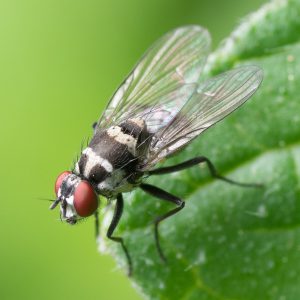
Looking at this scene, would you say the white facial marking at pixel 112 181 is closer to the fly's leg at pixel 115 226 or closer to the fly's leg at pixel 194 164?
the fly's leg at pixel 115 226

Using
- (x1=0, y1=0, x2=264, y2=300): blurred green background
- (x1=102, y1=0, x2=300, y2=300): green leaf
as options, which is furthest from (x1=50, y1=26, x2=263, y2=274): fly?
(x1=0, y1=0, x2=264, y2=300): blurred green background

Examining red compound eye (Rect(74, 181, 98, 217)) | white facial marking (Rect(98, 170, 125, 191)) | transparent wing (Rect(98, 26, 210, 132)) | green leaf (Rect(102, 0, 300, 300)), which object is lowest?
green leaf (Rect(102, 0, 300, 300))

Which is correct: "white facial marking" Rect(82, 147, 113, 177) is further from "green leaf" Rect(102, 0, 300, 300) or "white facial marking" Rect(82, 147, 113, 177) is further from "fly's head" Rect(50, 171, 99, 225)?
"green leaf" Rect(102, 0, 300, 300)

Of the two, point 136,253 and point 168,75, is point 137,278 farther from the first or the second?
point 168,75

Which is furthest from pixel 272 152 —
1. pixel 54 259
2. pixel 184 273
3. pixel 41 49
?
pixel 41 49

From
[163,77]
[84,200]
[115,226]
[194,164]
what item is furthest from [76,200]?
[163,77]

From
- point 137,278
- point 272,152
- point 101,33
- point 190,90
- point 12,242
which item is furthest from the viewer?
point 101,33

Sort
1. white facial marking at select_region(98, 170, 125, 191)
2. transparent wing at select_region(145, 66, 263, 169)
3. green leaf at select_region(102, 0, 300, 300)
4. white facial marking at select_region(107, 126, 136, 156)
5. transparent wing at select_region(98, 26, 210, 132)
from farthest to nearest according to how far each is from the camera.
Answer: transparent wing at select_region(98, 26, 210, 132), white facial marking at select_region(107, 126, 136, 156), white facial marking at select_region(98, 170, 125, 191), transparent wing at select_region(145, 66, 263, 169), green leaf at select_region(102, 0, 300, 300)
